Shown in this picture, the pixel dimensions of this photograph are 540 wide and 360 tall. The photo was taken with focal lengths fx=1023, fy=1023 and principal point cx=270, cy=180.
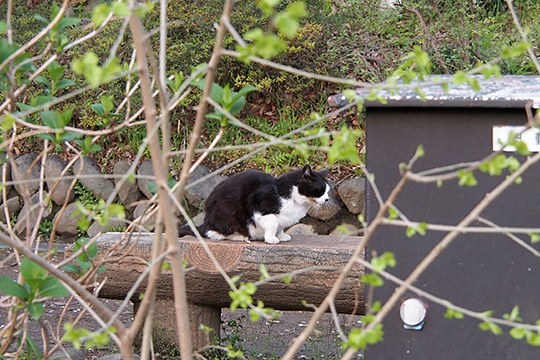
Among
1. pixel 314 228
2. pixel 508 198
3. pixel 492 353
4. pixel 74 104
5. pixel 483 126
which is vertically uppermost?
pixel 74 104

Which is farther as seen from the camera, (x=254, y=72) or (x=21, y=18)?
(x=21, y=18)

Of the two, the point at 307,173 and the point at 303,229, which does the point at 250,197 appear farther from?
the point at 303,229

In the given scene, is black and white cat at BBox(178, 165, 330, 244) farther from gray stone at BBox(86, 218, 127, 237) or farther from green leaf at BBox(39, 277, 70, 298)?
gray stone at BBox(86, 218, 127, 237)

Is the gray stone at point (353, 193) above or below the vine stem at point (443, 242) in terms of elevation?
above

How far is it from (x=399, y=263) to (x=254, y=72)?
5.77 m

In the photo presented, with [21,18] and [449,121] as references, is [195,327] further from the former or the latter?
[21,18]

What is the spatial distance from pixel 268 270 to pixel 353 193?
3.48m

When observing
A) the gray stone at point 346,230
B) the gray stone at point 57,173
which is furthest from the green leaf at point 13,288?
the gray stone at point 57,173

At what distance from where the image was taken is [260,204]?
17.9ft

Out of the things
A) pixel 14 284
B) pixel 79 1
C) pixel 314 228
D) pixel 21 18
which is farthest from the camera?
pixel 79 1

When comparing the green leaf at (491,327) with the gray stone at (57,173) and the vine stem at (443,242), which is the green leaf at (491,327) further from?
the gray stone at (57,173)

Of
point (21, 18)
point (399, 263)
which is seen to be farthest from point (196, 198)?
point (399, 263)

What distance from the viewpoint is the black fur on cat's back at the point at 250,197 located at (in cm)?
545

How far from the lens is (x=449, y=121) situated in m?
3.03
